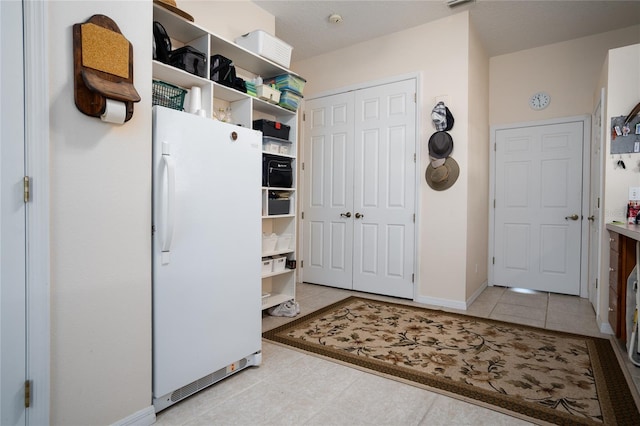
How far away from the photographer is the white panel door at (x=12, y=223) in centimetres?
130

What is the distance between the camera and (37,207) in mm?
1347

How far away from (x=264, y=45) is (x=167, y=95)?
108 cm

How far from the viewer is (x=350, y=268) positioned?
4418 millimetres

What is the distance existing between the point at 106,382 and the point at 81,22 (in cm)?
151

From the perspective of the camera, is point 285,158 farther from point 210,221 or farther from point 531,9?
point 531,9

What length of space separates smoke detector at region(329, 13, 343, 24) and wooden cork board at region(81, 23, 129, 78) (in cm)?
263

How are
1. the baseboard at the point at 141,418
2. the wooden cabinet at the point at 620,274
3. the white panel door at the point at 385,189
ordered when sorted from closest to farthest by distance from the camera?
the baseboard at the point at 141,418 → the wooden cabinet at the point at 620,274 → the white panel door at the point at 385,189

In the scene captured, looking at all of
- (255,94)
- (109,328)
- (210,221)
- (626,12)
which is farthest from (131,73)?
(626,12)

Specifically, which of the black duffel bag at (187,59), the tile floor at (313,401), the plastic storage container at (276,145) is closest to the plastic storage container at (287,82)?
the plastic storage container at (276,145)

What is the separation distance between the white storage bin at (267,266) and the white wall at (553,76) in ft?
11.3

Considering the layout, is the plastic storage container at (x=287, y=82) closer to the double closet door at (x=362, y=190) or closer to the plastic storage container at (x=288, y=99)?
the plastic storage container at (x=288, y=99)

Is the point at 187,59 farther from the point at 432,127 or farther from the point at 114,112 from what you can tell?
the point at 432,127

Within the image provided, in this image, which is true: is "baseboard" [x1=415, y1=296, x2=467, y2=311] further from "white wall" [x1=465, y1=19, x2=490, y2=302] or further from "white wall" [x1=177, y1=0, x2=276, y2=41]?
"white wall" [x1=177, y1=0, x2=276, y2=41]

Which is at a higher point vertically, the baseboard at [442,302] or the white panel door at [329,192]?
the white panel door at [329,192]
